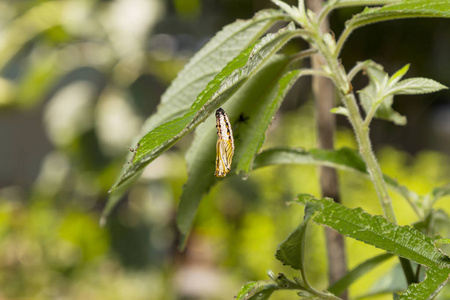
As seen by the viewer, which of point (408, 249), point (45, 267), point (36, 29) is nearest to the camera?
point (408, 249)

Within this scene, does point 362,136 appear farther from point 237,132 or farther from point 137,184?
point 137,184

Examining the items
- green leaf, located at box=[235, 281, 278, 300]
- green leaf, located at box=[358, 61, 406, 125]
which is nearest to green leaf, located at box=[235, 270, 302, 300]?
green leaf, located at box=[235, 281, 278, 300]

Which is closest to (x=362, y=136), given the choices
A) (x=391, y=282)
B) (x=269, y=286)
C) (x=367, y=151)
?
(x=367, y=151)

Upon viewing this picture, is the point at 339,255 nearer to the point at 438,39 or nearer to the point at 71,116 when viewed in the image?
the point at 71,116

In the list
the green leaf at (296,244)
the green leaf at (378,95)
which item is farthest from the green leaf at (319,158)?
the green leaf at (296,244)

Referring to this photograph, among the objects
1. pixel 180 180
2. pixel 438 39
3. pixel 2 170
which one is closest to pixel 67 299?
pixel 180 180

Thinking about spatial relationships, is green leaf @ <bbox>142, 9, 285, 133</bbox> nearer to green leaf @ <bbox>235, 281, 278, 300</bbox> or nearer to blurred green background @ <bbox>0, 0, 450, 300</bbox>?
green leaf @ <bbox>235, 281, 278, 300</bbox>
